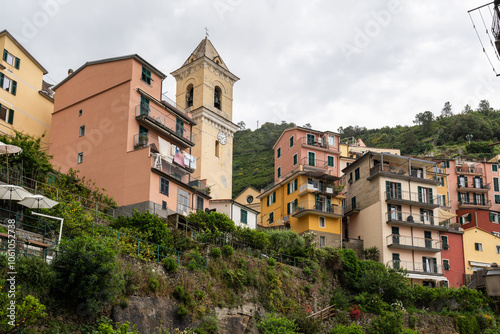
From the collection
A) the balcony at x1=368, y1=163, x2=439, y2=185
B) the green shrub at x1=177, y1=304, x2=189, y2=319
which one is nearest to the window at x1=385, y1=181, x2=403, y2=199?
the balcony at x1=368, y1=163, x2=439, y2=185

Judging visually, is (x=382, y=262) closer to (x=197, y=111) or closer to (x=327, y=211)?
(x=327, y=211)

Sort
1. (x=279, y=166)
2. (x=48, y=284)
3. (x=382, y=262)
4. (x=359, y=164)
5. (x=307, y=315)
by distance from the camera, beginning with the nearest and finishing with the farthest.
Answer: (x=48, y=284)
(x=307, y=315)
(x=382, y=262)
(x=359, y=164)
(x=279, y=166)

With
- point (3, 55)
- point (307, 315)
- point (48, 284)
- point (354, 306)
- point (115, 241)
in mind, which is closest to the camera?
point (48, 284)

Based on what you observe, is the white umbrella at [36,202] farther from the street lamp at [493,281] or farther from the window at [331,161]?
the street lamp at [493,281]

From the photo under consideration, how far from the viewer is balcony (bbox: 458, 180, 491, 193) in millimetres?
73875

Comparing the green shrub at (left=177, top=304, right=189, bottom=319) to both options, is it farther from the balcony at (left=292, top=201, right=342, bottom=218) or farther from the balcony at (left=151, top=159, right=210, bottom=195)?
the balcony at (left=292, top=201, right=342, bottom=218)

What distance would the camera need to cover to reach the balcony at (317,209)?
53.4 m

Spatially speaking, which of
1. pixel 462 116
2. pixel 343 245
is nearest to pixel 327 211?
pixel 343 245

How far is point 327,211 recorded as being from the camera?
177 ft

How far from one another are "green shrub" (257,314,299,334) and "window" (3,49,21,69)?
28.4m

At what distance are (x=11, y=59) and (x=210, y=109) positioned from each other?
19.4 meters

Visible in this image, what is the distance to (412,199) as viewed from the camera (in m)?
55.0

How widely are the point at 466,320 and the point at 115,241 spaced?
30.0 m

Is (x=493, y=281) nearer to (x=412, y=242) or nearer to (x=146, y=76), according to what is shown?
(x=412, y=242)
